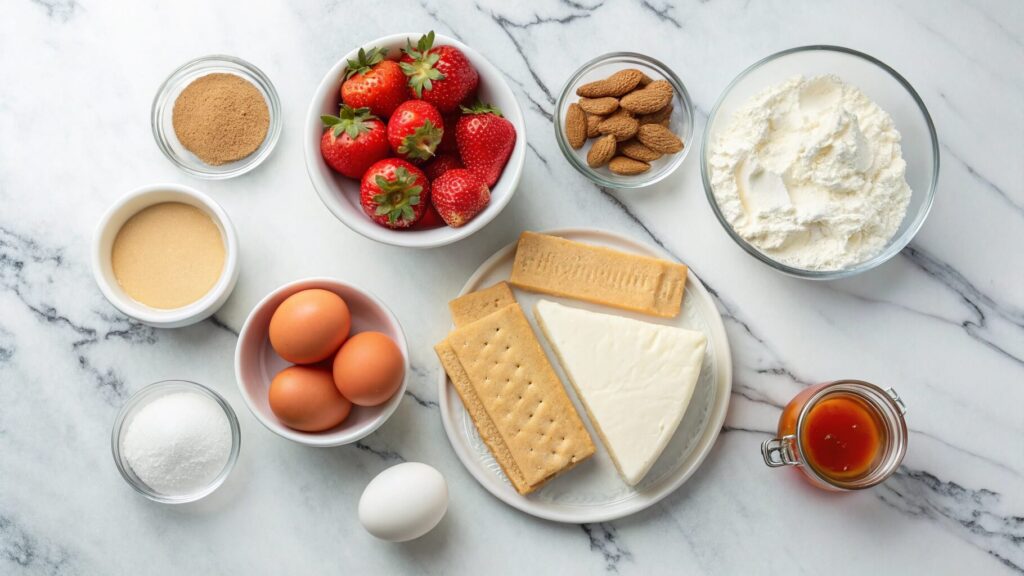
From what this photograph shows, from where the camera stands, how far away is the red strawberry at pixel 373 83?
1.24 metres

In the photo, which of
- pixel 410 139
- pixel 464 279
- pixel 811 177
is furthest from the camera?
pixel 464 279

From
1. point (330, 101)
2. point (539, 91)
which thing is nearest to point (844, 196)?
point (539, 91)

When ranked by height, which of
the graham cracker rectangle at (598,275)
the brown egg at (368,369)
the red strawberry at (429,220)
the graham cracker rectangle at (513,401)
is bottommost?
the graham cracker rectangle at (513,401)

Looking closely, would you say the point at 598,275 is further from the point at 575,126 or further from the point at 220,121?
the point at 220,121

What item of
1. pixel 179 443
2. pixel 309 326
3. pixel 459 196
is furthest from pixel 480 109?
pixel 179 443

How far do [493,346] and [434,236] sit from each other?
9.2 inches

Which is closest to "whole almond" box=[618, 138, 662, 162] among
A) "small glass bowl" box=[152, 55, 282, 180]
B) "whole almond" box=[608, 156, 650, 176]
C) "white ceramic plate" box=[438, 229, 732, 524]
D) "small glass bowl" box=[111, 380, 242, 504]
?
"whole almond" box=[608, 156, 650, 176]

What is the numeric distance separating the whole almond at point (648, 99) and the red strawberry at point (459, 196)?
1.05 ft

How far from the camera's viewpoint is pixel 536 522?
1405 millimetres

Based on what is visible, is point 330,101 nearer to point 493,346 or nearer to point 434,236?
point 434,236

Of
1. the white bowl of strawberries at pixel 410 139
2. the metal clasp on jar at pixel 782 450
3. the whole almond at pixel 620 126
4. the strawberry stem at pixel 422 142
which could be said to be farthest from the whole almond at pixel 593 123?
the metal clasp on jar at pixel 782 450

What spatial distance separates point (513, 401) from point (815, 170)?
0.66m

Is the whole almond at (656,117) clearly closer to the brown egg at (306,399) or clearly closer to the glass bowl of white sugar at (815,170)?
the glass bowl of white sugar at (815,170)

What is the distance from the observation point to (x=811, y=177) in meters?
1.31
